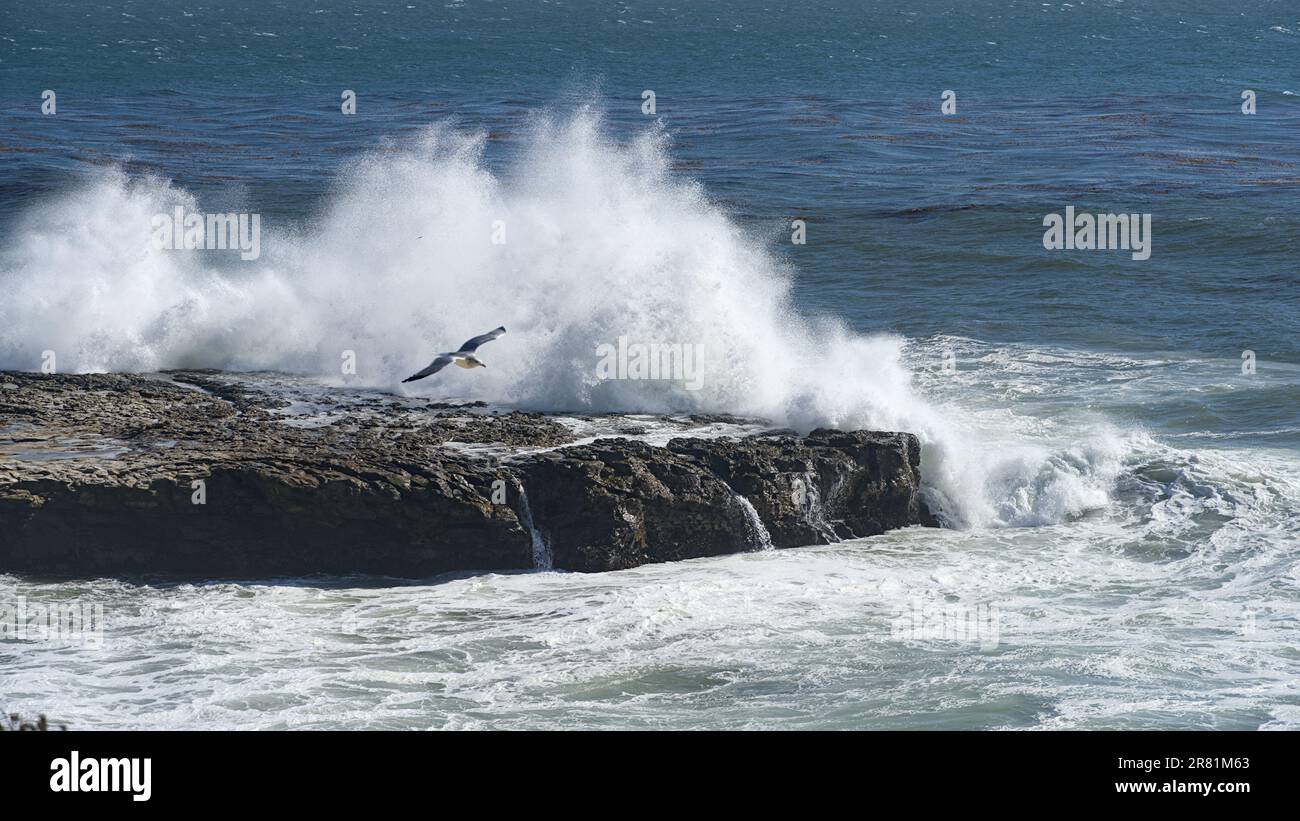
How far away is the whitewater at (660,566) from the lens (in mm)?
11688

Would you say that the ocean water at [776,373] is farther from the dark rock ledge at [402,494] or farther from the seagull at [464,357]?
the seagull at [464,357]

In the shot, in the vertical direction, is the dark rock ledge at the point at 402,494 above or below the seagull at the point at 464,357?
below

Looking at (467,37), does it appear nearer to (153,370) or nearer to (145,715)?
(153,370)

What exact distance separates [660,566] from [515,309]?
20.3 feet

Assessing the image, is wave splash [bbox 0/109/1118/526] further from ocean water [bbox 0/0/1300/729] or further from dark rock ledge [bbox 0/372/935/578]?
dark rock ledge [bbox 0/372/935/578]

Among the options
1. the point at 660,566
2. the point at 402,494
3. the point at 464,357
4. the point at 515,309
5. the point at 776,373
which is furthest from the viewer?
the point at 515,309

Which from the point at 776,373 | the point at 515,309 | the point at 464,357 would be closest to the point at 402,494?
the point at 464,357

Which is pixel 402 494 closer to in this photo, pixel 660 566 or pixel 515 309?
pixel 660 566

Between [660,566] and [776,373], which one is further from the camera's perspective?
[776,373]

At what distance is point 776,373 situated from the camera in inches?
712

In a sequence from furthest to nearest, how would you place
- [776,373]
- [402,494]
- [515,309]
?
[515,309] < [776,373] < [402,494]

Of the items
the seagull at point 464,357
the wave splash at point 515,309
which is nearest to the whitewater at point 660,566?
the wave splash at point 515,309

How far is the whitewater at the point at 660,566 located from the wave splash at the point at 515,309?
0.15 ft
